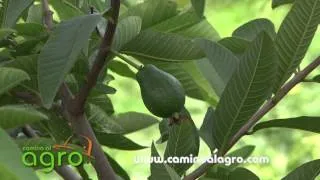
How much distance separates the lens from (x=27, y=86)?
0.87 meters

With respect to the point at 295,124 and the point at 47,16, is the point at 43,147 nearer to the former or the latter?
the point at 47,16

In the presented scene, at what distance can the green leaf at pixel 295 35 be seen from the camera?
81 cm

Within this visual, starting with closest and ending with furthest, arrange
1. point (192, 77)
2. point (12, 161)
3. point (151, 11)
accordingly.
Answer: point (12, 161)
point (151, 11)
point (192, 77)

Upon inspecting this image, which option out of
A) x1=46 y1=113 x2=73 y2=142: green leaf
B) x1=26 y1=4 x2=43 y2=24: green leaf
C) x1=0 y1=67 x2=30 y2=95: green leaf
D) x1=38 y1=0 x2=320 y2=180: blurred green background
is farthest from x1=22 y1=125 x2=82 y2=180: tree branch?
x1=38 y1=0 x2=320 y2=180: blurred green background

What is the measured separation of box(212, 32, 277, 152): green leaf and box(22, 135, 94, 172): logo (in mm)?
170

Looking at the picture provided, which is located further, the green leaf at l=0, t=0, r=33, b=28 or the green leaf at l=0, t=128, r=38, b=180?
the green leaf at l=0, t=0, r=33, b=28

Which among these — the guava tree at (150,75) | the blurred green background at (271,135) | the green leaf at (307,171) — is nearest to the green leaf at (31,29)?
the guava tree at (150,75)

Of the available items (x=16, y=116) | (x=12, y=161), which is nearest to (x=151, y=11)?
(x=16, y=116)

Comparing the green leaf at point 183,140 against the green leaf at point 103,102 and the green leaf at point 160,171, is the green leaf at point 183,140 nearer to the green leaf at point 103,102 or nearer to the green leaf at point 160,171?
the green leaf at point 160,171

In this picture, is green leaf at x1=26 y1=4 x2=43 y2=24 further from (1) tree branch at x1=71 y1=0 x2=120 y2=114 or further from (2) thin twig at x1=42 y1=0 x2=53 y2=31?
(1) tree branch at x1=71 y1=0 x2=120 y2=114

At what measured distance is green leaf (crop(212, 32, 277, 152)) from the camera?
768 millimetres

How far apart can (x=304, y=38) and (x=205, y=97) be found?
256mm

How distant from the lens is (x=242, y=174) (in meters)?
0.85

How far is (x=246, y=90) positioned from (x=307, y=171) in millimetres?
123
